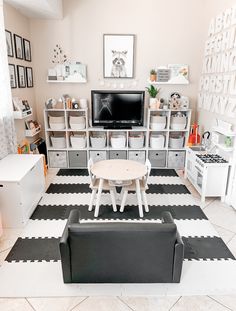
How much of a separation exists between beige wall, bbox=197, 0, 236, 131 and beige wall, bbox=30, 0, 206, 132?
0.54 ft

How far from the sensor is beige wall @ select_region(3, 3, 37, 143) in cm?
341

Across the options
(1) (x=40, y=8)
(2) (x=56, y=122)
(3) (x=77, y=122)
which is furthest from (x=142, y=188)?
(1) (x=40, y=8)

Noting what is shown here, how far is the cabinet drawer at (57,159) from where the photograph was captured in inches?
172

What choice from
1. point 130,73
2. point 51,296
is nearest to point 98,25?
point 130,73

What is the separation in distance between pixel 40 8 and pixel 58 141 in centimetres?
202

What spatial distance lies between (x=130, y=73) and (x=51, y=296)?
11.7 feet

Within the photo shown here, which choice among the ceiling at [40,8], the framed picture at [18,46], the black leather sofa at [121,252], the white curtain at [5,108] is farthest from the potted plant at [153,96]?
the black leather sofa at [121,252]

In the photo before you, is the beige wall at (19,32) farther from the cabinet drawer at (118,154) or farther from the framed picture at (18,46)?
the cabinet drawer at (118,154)

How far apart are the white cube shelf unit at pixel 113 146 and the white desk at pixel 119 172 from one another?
112 centimetres

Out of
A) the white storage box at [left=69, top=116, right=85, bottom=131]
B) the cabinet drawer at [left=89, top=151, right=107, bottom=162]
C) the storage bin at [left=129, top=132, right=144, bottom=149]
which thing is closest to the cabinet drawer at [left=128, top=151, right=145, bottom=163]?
the storage bin at [left=129, top=132, right=144, bottom=149]

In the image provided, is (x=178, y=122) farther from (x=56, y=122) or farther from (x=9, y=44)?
(x=9, y=44)

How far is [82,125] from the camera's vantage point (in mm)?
4250

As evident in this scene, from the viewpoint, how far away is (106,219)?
9.33 feet

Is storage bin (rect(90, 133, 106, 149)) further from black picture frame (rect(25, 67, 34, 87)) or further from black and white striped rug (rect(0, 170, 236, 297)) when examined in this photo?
black picture frame (rect(25, 67, 34, 87))
